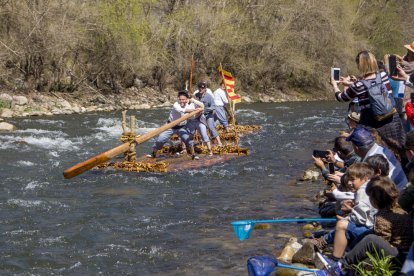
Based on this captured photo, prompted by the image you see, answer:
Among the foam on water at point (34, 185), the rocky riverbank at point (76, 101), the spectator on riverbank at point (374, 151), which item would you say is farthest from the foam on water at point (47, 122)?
the spectator on riverbank at point (374, 151)

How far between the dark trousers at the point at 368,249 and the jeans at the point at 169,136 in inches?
368

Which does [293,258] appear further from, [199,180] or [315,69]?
[315,69]

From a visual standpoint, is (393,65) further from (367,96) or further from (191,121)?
(191,121)

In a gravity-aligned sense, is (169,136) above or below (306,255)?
below

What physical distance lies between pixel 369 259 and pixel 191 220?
16.7 feet

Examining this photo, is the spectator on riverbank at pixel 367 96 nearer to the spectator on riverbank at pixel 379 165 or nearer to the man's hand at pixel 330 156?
the man's hand at pixel 330 156

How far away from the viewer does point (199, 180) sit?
1355 centimetres

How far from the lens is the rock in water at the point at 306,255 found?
7.42 metres

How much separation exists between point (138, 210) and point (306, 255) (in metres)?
4.19

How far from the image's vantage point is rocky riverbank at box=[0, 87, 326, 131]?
90.5 ft

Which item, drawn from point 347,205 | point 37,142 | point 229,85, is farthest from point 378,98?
point 37,142

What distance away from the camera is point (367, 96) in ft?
27.2

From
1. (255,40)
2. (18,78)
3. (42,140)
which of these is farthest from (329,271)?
(255,40)

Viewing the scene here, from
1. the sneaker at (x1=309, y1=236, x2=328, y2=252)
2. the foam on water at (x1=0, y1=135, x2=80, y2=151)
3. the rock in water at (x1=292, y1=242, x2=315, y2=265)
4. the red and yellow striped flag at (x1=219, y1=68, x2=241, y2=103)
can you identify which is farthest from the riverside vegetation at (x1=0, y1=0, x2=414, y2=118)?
the sneaker at (x1=309, y1=236, x2=328, y2=252)
